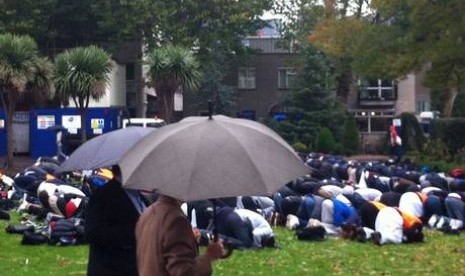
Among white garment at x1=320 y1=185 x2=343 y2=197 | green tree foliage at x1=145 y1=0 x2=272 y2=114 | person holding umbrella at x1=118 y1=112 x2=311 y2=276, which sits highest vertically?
green tree foliage at x1=145 y1=0 x2=272 y2=114

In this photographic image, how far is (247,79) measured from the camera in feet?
217

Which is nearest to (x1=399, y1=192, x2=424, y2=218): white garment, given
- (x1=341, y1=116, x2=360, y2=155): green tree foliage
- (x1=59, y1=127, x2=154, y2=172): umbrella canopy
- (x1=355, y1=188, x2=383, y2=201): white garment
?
(x1=355, y1=188, x2=383, y2=201): white garment

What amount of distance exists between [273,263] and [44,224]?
5916mm

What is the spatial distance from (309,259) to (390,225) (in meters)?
2.73

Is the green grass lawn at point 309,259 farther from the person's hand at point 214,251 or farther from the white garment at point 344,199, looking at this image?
the person's hand at point 214,251

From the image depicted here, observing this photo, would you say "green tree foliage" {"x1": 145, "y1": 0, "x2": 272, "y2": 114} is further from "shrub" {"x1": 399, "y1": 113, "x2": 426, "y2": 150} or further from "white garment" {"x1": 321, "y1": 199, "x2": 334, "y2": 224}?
"white garment" {"x1": 321, "y1": 199, "x2": 334, "y2": 224}

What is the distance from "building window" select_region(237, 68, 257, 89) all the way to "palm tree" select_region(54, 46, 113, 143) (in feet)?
93.4

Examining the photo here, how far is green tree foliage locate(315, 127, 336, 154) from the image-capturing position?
49062 mm

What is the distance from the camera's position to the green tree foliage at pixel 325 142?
49.1 metres

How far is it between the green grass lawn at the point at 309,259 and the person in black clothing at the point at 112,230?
6.22 m

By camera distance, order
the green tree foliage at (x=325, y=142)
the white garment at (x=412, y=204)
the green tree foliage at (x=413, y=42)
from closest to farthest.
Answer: the white garment at (x=412, y=204)
the green tree foliage at (x=413, y=42)
the green tree foliage at (x=325, y=142)

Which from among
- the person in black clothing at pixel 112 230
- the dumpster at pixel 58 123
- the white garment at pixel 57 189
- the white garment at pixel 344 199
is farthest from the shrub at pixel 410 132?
the person in black clothing at pixel 112 230

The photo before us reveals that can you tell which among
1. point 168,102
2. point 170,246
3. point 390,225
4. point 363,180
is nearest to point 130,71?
point 168,102

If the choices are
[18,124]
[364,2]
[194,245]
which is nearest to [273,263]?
[194,245]
